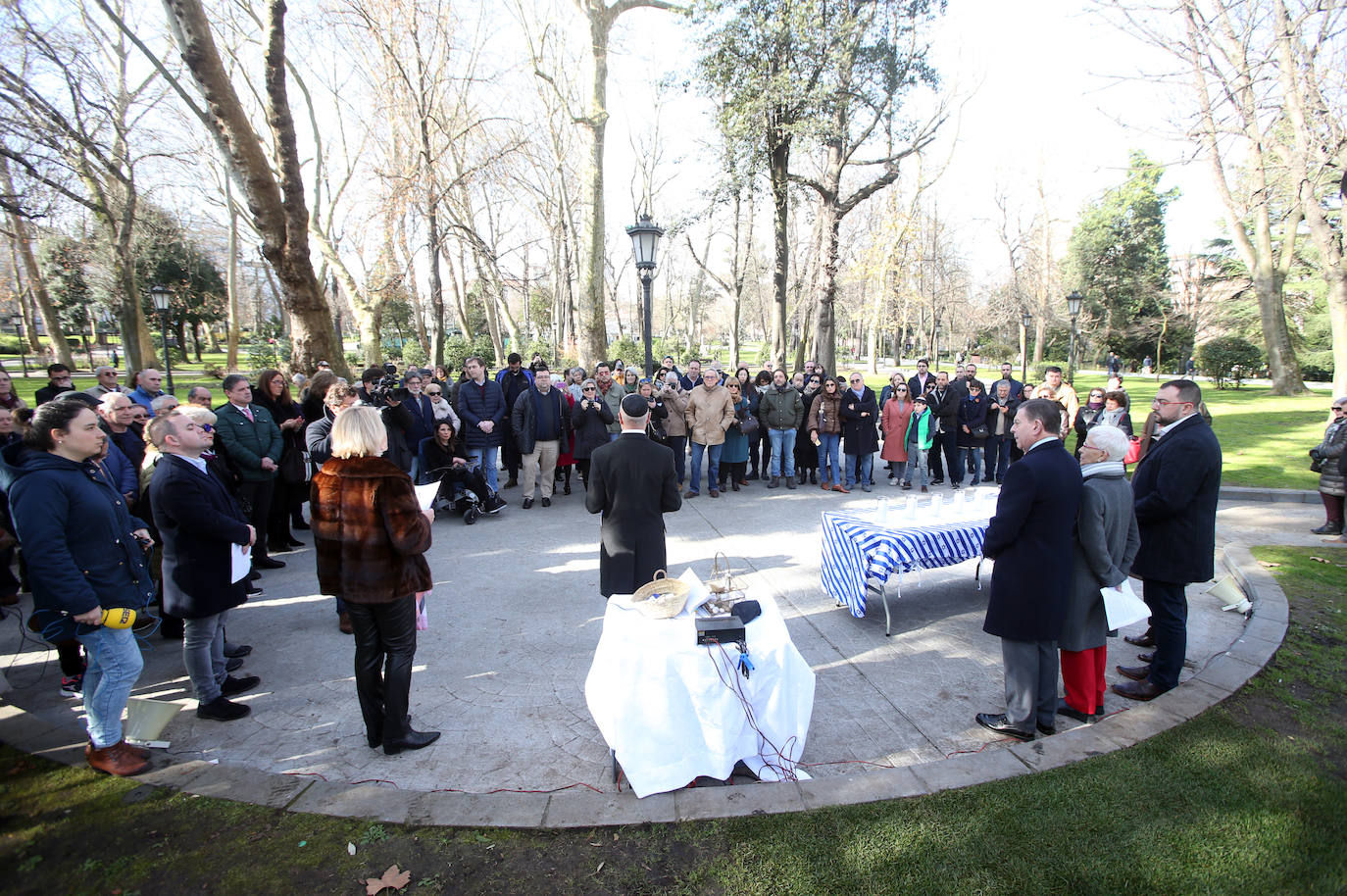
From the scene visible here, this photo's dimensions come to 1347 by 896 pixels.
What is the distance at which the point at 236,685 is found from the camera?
13.9ft

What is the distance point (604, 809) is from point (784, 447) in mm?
7851

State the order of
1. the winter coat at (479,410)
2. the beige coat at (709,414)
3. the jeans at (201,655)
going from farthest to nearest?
the beige coat at (709,414)
the winter coat at (479,410)
the jeans at (201,655)

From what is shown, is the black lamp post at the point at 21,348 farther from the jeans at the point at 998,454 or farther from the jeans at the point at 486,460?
the jeans at the point at 998,454

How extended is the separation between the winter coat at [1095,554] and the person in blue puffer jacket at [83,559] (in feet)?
17.0

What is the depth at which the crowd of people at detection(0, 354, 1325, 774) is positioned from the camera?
3240 mm

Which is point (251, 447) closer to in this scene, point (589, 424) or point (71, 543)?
point (71, 543)

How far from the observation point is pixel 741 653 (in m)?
3.15

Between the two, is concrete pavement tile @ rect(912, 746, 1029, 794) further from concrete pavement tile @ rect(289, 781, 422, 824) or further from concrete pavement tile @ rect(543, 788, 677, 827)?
concrete pavement tile @ rect(289, 781, 422, 824)

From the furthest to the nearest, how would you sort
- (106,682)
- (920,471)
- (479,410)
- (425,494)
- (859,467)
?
(920,471) → (859,467) → (479,410) → (425,494) → (106,682)

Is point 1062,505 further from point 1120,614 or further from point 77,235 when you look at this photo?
point 77,235

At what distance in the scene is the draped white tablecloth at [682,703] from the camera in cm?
305

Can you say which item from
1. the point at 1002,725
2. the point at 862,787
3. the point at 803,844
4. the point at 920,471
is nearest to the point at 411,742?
the point at 803,844

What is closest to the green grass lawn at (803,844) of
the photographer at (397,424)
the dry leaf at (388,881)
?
the dry leaf at (388,881)

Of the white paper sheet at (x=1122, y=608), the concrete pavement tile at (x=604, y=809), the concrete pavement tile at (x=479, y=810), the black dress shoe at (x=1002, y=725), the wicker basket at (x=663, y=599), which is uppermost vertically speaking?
the wicker basket at (x=663, y=599)
